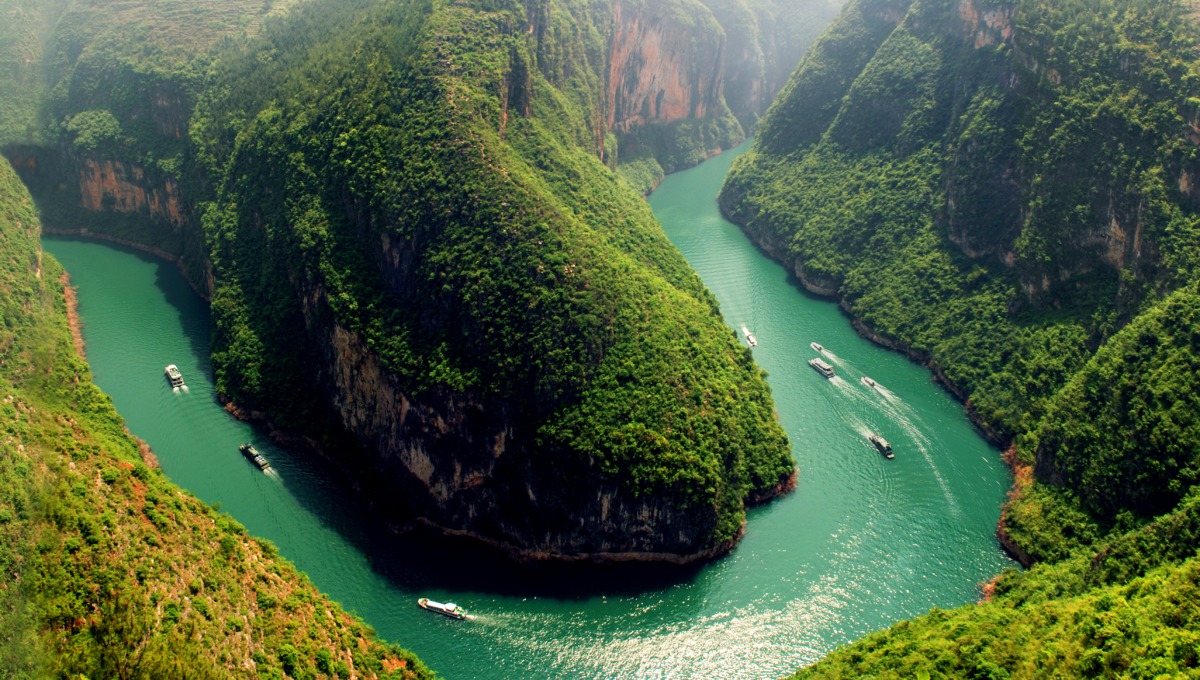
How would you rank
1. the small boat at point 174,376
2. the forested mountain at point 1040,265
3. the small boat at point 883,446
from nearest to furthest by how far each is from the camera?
the forested mountain at point 1040,265, the small boat at point 883,446, the small boat at point 174,376

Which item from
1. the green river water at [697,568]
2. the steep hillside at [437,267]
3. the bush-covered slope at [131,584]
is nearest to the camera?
the bush-covered slope at [131,584]

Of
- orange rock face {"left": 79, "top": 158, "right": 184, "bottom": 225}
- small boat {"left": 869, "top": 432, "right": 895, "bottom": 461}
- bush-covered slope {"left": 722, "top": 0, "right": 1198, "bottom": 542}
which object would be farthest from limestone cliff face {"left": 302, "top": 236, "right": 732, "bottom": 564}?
orange rock face {"left": 79, "top": 158, "right": 184, "bottom": 225}

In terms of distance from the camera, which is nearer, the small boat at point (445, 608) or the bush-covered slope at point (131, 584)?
the bush-covered slope at point (131, 584)

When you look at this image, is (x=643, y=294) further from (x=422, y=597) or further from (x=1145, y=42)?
(x=1145, y=42)

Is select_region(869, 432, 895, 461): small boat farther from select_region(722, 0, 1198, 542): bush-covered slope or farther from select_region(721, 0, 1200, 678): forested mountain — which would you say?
select_region(722, 0, 1198, 542): bush-covered slope

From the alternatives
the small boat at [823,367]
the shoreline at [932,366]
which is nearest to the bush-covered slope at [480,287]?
the small boat at [823,367]

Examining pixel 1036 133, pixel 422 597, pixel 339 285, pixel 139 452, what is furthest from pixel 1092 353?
pixel 139 452

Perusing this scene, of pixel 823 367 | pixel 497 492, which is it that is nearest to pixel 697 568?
pixel 497 492

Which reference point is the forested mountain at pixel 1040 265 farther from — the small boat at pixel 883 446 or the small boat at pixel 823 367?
the small boat at pixel 883 446
